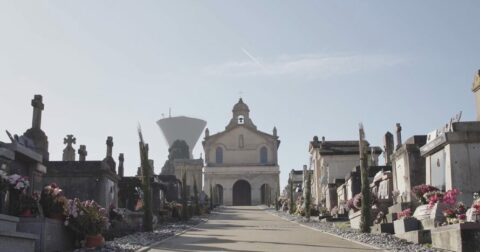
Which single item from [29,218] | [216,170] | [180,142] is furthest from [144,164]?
[180,142]

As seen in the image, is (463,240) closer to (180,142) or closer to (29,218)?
(29,218)

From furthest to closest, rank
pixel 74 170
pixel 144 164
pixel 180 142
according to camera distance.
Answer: pixel 180 142 < pixel 144 164 < pixel 74 170

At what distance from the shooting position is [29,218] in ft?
37.7

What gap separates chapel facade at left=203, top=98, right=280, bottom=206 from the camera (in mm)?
80688

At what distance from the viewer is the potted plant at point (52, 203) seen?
1246 cm

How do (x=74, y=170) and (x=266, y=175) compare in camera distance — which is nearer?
(x=74, y=170)

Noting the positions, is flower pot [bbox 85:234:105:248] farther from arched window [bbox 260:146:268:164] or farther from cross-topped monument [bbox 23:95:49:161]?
arched window [bbox 260:146:268:164]

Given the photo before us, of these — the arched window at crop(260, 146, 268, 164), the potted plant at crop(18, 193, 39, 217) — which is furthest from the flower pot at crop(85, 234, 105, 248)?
the arched window at crop(260, 146, 268, 164)

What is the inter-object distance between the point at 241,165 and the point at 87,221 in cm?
6945

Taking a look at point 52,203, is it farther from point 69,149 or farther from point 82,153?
point 69,149

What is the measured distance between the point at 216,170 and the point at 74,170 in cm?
6147

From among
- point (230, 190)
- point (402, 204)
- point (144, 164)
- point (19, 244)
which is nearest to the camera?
point (19, 244)

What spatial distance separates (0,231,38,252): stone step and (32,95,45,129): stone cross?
11707 millimetres

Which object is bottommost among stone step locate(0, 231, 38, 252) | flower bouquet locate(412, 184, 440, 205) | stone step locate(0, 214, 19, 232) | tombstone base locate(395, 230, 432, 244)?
tombstone base locate(395, 230, 432, 244)
